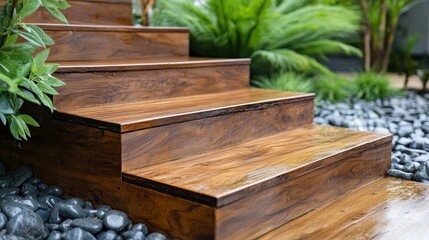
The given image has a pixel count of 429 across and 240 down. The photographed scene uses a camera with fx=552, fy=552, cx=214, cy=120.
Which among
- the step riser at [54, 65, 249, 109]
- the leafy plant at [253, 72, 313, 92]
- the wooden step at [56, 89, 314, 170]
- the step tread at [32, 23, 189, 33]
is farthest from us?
the leafy plant at [253, 72, 313, 92]

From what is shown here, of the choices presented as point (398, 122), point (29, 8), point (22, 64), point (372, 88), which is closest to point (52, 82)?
point (22, 64)

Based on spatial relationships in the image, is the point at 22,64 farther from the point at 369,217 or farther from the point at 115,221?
the point at 369,217

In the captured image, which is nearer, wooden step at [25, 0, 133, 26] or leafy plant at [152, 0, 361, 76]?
wooden step at [25, 0, 133, 26]

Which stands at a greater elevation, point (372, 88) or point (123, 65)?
point (123, 65)

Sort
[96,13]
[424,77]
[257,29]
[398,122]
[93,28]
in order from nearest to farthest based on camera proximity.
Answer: [93,28] → [96,13] → [398,122] → [257,29] → [424,77]

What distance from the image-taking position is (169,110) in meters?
1.73

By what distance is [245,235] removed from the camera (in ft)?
4.58

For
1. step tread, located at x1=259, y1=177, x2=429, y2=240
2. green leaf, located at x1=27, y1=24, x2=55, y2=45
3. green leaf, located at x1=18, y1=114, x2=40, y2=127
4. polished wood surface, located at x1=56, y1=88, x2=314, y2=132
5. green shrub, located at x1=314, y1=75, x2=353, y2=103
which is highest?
green leaf, located at x1=27, y1=24, x2=55, y2=45

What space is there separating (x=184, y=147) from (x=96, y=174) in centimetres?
27

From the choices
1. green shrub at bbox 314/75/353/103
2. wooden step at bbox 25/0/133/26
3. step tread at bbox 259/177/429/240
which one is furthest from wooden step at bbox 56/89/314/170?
green shrub at bbox 314/75/353/103

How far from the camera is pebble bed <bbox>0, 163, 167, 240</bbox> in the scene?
1339mm

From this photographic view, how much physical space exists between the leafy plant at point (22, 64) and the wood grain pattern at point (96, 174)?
0.17 m

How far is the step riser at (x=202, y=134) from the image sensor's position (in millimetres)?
1532

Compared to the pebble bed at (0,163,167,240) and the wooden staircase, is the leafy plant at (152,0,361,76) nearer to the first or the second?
the wooden staircase
